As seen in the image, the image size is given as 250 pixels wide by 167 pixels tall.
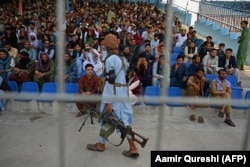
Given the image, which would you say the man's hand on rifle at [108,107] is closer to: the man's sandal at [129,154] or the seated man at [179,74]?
the man's sandal at [129,154]

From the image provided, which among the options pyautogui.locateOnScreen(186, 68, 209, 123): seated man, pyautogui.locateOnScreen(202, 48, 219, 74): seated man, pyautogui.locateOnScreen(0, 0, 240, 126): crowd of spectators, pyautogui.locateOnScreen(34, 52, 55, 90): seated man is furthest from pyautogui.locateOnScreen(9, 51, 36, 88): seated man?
pyautogui.locateOnScreen(202, 48, 219, 74): seated man

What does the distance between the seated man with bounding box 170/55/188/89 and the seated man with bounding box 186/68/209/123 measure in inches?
3.8

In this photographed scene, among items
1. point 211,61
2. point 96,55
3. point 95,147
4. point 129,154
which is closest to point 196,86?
point 129,154

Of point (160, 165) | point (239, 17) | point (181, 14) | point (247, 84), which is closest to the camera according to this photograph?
point (160, 165)

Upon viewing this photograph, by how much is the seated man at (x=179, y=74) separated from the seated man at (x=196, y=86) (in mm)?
97

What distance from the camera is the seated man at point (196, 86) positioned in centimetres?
378

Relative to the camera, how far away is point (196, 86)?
3.66m

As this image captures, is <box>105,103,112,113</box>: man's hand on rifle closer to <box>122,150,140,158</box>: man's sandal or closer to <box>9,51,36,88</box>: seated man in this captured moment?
<box>122,150,140,158</box>: man's sandal

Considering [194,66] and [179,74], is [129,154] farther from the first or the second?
[194,66]

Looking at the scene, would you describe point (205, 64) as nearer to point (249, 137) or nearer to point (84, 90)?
point (84, 90)

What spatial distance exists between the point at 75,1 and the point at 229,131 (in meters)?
8.36

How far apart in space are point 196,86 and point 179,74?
759 millimetres

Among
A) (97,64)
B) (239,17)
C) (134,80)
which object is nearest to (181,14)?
(239,17)

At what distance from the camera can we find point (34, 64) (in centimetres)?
457
